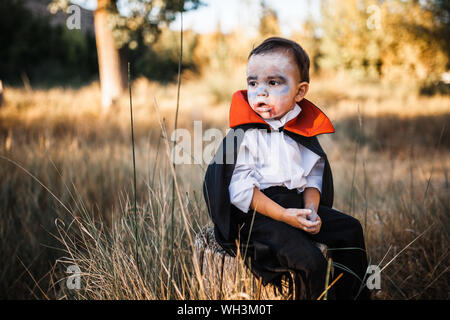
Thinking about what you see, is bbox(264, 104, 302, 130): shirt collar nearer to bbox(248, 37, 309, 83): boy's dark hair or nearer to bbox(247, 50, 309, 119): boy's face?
bbox(247, 50, 309, 119): boy's face

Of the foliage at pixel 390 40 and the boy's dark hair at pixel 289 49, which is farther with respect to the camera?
the foliage at pixel 390 40

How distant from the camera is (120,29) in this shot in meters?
6.77

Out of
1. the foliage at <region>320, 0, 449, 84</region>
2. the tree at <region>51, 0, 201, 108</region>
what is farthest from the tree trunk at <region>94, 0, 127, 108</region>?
the foliage at <region>320, 0, 449, 84</region>

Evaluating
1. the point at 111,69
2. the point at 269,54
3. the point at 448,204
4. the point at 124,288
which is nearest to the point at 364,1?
the point at 111,69

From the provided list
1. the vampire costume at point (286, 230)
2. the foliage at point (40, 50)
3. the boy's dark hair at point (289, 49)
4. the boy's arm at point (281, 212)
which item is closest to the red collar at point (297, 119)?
the vampire costume at point (286, 230)

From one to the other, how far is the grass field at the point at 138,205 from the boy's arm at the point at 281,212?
1.09 feet

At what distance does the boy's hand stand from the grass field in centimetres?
40

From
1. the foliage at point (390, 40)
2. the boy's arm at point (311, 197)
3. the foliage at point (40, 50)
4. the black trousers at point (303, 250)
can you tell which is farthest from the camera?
the foliage at point (40, 50)

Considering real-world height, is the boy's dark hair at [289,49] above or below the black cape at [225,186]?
above

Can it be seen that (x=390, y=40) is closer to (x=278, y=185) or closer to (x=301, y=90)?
(x=301, y=90)

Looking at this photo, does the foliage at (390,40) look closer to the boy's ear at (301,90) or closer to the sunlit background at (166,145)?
the sunlit background at (166,145)

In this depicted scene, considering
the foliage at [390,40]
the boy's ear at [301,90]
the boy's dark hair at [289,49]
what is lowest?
the boy's ear at [301,90]

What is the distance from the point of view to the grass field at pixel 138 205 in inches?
71.1
